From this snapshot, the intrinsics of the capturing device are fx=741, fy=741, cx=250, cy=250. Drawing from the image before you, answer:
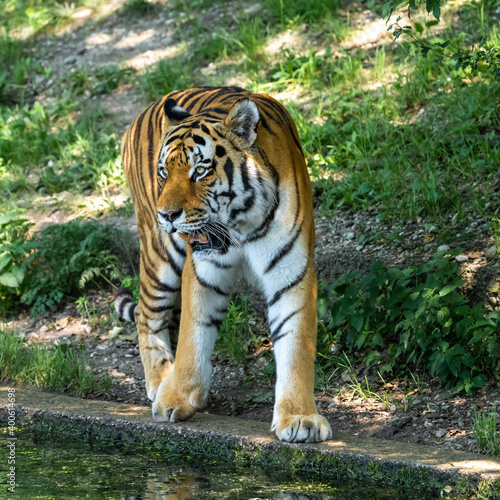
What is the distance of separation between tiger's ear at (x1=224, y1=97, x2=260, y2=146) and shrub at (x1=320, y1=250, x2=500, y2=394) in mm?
1280

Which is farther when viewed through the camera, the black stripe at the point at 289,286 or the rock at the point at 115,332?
the rock at the point at 115,332

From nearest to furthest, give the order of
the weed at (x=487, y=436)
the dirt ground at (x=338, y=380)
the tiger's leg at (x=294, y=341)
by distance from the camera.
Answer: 1. the weed at (x=487, y=436)
2. the tiger's leg at (x=294, y=341)
3. the dirt ground at (x=338, y=380)

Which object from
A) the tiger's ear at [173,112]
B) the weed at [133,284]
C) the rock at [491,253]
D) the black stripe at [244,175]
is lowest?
the weed at [133,284]

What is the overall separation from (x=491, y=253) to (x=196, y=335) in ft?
6.16

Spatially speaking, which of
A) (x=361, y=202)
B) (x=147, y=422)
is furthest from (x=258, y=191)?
(x=361, y=202)

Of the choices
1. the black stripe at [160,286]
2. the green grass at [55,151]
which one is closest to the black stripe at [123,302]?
the black stripe at [160,286]

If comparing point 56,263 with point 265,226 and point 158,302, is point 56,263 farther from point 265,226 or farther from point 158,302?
point 265,226

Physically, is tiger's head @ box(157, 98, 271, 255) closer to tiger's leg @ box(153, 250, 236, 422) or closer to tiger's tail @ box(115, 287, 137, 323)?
tiger's leg @ box(153, 250, 236, 422)

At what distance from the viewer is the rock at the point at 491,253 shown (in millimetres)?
4395

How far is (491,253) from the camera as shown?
4422 millimetres

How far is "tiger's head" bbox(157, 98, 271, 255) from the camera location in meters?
3.37

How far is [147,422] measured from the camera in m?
3.69

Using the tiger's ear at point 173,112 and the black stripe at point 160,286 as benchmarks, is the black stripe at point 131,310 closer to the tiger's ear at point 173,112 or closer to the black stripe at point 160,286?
the black stripe at point 160,286

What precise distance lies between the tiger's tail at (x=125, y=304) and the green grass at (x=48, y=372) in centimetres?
45
